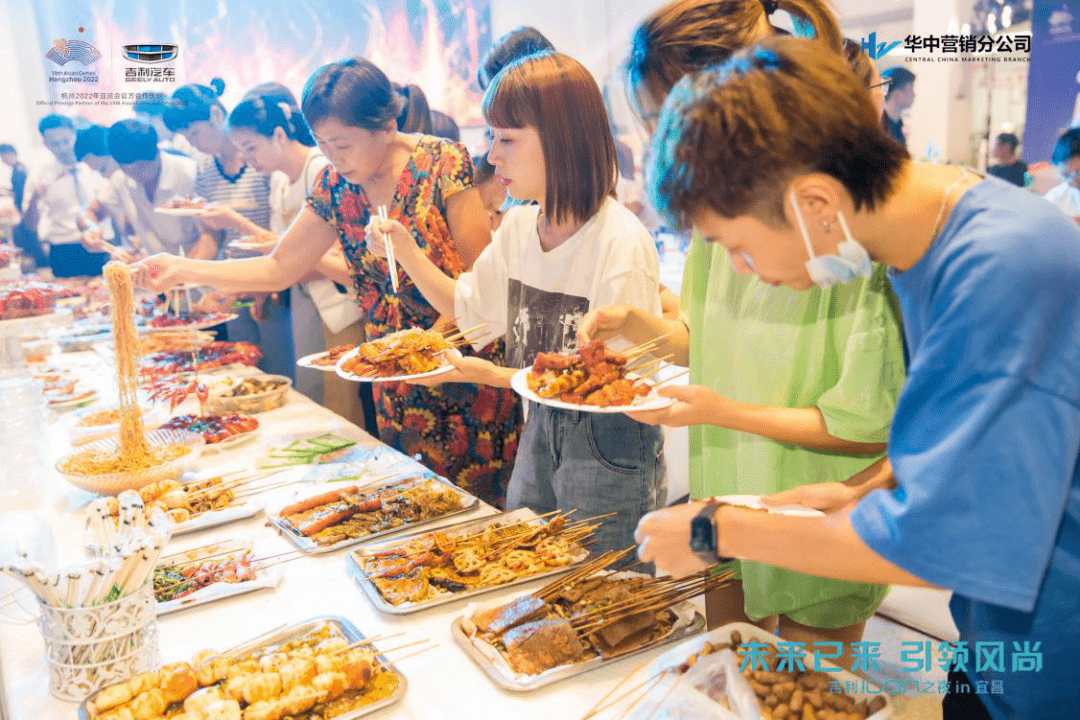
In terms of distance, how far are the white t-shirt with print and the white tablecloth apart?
56 cm

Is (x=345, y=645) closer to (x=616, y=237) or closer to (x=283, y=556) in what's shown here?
(x=283, y=556)

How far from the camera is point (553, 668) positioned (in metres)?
1.53

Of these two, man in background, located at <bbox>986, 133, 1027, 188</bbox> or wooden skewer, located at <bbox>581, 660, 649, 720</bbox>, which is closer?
wooden skewer, located at <bbox>581, 660, 649, 720</bbox>

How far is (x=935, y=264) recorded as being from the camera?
1061 mm

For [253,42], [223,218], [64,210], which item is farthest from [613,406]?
[64,210]

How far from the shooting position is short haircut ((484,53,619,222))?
228cm

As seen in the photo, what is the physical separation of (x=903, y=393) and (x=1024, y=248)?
216 millimetres

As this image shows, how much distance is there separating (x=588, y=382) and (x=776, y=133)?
108 cm

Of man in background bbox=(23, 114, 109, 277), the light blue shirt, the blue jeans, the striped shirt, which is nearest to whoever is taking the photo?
the light blue shirt

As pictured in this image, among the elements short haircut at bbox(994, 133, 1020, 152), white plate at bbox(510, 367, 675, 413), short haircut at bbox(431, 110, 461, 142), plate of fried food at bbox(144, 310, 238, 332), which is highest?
short haircut at bbox(431, 110, 461, 142)

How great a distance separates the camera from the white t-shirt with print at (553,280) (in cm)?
230

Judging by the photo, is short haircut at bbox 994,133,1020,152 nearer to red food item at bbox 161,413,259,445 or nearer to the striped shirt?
red food item at bbox 161,413,259,445

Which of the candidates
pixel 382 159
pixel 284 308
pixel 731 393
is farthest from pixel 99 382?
pixel 731 393

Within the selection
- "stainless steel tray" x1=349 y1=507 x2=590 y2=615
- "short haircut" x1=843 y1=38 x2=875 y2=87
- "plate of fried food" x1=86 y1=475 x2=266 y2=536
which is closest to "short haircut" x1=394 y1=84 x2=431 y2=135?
"plate of fried food" x1=86 y1=475 x2=266 y2=536
